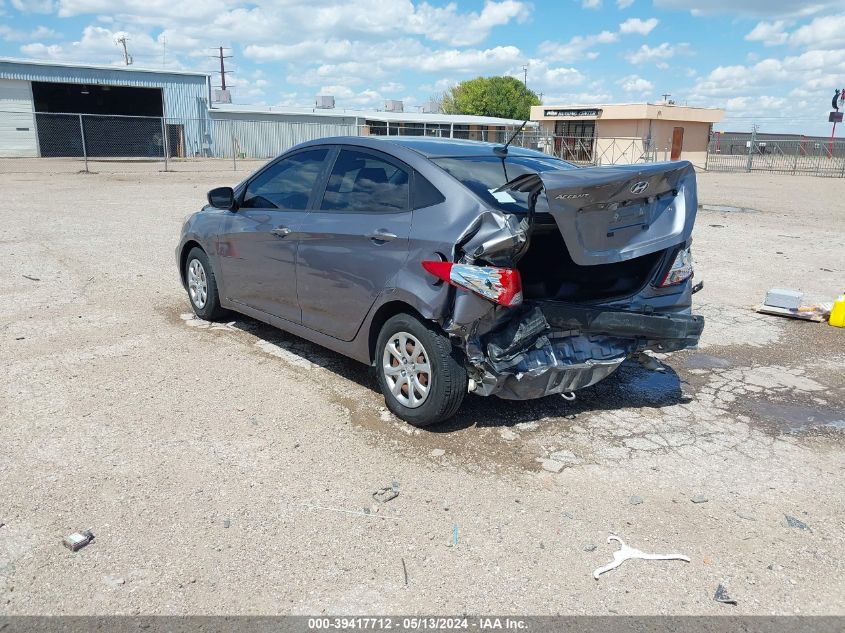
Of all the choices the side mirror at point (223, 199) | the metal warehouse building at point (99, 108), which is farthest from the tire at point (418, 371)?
the metal warehouse building at point (99, 108)

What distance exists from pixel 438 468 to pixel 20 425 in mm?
2657

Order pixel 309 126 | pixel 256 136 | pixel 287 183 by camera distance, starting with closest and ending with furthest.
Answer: pixel 287 183, pixel 256 136, pixel 309 126

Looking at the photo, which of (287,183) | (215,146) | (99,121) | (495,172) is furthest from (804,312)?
(215,146)

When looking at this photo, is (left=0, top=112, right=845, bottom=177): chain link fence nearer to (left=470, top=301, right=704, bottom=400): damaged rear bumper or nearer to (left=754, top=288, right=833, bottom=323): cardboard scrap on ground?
(left=754, top=288, right=833, bottom=323): cardboard scrap on ground

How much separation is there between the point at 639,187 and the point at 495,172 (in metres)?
0.97

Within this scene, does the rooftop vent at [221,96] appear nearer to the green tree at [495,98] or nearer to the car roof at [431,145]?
the green tree at [495,98]

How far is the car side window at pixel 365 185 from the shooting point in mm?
4371

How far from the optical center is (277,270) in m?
5.22

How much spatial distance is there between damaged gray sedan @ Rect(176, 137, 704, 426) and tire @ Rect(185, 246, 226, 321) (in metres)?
1.47

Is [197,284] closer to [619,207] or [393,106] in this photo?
[619,207]

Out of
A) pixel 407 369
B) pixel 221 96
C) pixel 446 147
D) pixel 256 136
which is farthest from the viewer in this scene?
pixel 221 96

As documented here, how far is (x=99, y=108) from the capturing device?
42312 mm

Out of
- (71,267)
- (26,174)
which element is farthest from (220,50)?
(71,267)

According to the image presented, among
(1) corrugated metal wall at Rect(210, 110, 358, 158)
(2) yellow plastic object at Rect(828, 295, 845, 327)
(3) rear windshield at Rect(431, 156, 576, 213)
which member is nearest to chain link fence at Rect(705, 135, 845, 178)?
(1) corrugated metal wall at Rect(210, 110, 358, 158)
